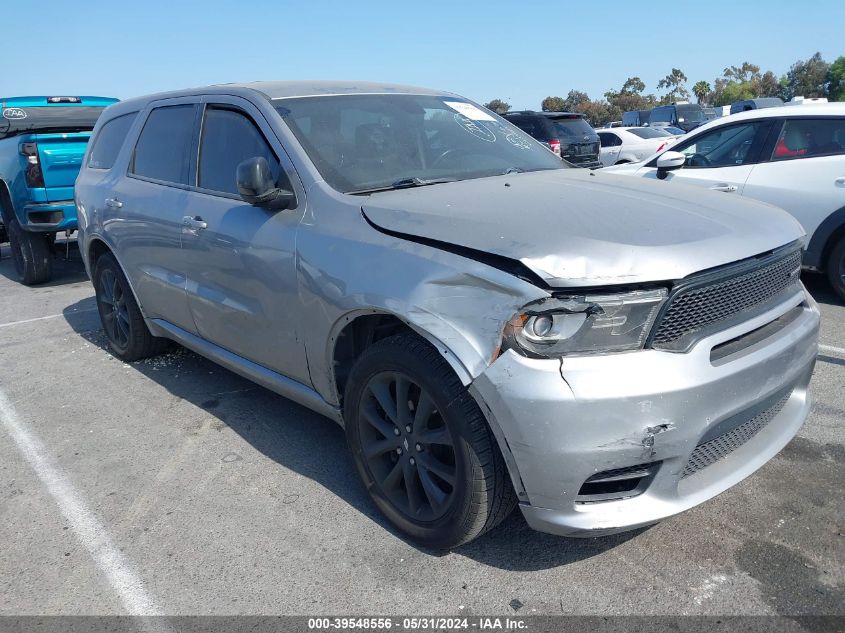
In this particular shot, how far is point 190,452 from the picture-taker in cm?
388

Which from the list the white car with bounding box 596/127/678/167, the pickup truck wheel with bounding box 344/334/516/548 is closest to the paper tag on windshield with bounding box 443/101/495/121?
the pickup truck wheel with bounding box 344/334/516/548

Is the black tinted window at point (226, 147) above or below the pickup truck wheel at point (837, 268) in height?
above

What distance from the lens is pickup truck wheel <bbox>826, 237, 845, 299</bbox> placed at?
584 cm

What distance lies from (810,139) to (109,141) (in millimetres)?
5741

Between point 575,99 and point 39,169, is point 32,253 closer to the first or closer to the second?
point 39,169

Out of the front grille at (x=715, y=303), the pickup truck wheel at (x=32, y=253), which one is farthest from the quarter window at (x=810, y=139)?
the pickup truck wheel at (x=32, y=253)

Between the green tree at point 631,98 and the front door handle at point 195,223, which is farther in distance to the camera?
the green tree at point 631,98

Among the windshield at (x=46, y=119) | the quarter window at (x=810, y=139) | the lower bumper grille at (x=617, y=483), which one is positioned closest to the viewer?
the lower bumper grille at (x=617, y=483)

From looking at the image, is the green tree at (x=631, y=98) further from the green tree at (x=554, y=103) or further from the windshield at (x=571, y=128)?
the windshield at (x=571, y=128)

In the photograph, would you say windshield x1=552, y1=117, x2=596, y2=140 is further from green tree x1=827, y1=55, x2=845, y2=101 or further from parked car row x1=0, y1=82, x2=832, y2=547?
green tree x1=827, y1=55, x2=845, y2=101

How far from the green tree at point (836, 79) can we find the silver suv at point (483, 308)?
236ft

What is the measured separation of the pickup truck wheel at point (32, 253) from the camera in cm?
839

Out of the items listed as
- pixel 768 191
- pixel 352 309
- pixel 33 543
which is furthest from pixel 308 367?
pixel 768 191

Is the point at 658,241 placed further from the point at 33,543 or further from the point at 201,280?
the point at 33,543
